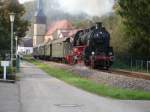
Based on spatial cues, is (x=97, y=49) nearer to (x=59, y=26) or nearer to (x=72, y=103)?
(x=72, y=103)

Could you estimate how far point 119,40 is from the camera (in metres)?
57.3

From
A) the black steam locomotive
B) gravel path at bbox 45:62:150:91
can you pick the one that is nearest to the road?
gravel path at bbox 45:62:150:91

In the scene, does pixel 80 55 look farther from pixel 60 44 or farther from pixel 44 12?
pixel 44 12

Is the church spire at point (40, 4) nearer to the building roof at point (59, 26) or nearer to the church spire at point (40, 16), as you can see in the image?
the church spire at point (40, 16)

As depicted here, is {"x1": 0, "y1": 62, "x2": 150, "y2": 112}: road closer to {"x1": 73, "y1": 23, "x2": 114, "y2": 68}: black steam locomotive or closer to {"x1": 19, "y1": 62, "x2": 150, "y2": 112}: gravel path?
{"x1": 19, "y1": 62, "x2": 150, "y2": 112}: gravel path

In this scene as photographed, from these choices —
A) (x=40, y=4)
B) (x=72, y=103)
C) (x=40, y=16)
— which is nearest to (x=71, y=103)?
(x=72, y=103)

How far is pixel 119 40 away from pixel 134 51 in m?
4.47

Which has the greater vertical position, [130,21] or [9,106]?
[130,21]

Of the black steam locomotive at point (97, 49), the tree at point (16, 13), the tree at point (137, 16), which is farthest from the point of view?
the tree at point (16, 13)

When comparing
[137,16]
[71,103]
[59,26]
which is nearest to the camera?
[71,103]

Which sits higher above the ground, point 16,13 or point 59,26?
point 59,26

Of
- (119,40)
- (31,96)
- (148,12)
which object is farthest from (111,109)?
(119,40)

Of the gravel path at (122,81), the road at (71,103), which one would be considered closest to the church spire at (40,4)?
the gravel path at (122,81)

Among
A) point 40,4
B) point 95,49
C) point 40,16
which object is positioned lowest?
point 95,49
